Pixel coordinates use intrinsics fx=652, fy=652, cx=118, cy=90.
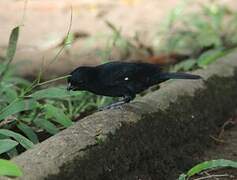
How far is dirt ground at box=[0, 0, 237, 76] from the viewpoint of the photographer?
6.99 metres

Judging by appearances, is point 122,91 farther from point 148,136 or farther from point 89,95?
point 89,95

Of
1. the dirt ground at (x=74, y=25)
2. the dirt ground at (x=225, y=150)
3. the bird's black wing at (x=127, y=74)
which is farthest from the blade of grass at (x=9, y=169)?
the dirt ground at (x=74, y=25)

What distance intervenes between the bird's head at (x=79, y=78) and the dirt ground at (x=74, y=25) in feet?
9.13

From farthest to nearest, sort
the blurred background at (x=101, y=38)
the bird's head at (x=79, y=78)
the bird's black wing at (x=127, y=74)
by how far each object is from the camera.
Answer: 1. the blurred background at (x=101, y=38)
2. the bird's black wing at (x=127, y=74)
3. the bird's head at (x=79, y=78)

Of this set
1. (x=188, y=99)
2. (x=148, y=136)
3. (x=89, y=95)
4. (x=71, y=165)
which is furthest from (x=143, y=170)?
(x=89, y=95)

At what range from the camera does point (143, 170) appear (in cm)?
332

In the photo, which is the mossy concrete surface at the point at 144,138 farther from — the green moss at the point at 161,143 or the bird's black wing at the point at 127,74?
the bird's black wing at the point at 127,74

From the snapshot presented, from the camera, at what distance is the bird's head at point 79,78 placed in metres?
3.65

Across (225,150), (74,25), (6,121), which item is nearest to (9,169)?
(6,121)

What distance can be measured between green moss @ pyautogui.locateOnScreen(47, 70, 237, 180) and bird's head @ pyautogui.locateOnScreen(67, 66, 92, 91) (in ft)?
1.33

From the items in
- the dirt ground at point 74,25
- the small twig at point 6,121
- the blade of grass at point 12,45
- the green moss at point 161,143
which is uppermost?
the blade of grass at point 12,45

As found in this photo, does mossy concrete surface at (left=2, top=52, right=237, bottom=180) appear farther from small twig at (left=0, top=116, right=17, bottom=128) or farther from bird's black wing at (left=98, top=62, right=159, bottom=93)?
small twig at (left=0, top=116, right=17, bottom=128)

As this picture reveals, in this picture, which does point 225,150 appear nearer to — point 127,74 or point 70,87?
point 127,74

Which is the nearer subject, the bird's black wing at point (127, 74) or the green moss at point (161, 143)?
the green moss at point (161, 143)
